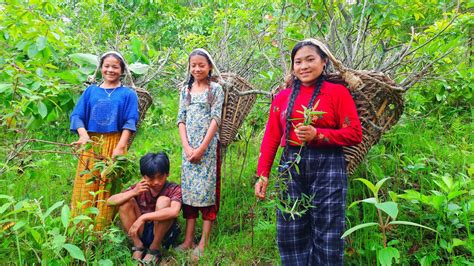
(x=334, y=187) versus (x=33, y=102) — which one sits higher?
(x=33, y=102)

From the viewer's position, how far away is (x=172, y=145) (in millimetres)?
5523

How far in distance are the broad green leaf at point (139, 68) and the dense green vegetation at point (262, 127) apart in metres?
0.01

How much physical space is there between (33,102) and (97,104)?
2.03 ft

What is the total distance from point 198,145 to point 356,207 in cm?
131

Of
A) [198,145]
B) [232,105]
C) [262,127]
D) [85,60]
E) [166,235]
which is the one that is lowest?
[166,235]

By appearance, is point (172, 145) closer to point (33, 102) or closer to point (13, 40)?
point (13, 40)

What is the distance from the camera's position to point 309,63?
7.23ft

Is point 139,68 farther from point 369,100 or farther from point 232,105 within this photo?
point 369,100

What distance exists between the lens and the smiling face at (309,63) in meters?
2.20

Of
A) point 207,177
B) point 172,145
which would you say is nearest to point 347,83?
point 207,177

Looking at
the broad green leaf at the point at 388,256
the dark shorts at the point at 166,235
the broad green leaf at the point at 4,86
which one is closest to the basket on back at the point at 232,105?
the dark shorts at the point at 166,235

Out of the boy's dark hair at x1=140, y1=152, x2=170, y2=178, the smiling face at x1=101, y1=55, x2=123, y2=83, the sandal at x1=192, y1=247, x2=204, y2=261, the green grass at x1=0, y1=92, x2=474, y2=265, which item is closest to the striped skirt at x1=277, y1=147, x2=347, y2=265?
the green grass at x1=0, y1=92, x2=474, y2=265

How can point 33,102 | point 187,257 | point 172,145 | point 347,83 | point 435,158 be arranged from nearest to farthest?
point 347,83 → point 33,102 → point 187,257 → point 435,158 → point 172,145

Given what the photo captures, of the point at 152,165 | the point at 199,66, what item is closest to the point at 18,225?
the point at 152,165
